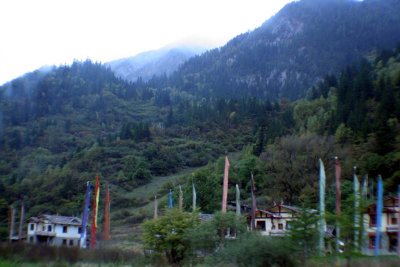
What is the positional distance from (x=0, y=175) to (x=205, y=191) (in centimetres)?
7613

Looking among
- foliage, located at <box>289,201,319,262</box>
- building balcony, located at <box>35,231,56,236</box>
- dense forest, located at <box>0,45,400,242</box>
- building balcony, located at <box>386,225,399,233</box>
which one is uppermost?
dense forest, located at <box>0,45,400,242</box>

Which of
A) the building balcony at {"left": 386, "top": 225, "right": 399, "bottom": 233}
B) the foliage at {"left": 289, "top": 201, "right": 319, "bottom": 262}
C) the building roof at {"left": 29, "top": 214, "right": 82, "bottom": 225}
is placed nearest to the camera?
the foliage at {"left": 289, "top": 201, "right": 319, "bottom": 262}

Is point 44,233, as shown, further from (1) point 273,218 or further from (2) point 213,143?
(2) point 213,143

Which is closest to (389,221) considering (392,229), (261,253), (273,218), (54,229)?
(392,229)

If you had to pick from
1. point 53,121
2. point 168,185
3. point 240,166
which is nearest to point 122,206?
point 168,185

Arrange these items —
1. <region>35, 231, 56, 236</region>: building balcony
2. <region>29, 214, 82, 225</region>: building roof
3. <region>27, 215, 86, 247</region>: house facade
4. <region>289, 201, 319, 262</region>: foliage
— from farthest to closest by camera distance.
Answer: <region>27, 215, 86, 247</region>: house facade
<region>29, 214, 82, 225</region>: building roof
<region>35, 231, 56, 236</region>: building balcony
<region>289, 201, 319, 262</region>: foliage

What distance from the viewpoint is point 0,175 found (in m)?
121

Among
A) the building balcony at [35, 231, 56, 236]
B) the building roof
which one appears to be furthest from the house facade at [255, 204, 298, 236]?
the building balcony at [35, 231, 56, 236]

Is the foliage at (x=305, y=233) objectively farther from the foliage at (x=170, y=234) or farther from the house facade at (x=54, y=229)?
the house facade at (x=54, y=229)

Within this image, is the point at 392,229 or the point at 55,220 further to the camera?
the point at 55,220

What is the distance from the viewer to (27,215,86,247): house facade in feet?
238

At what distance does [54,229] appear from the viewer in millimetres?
72938

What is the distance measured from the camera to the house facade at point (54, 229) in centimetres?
7256

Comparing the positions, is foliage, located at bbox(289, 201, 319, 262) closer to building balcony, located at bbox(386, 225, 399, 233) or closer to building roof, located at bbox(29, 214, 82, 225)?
building balcony, located at bbox(386, 225, 399, 233)
